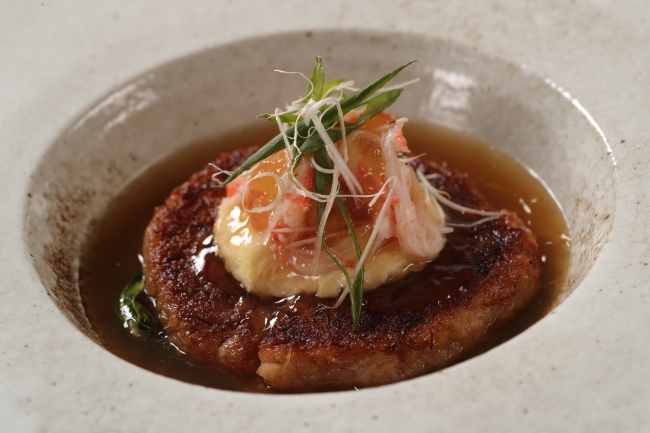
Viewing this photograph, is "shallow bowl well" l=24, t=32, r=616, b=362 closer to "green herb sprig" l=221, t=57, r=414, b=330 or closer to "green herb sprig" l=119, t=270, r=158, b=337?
"green herb sprig" l=119, t=270, r=158, b=337

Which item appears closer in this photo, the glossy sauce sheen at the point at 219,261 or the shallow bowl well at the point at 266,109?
the glossy sauce sheen at the point at 219,261

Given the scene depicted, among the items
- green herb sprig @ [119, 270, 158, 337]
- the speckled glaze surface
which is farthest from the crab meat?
the speckled glaze surface

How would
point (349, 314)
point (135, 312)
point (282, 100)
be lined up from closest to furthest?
1. point (349, 314)
2. point (135, 312)
3. point (282, 100)

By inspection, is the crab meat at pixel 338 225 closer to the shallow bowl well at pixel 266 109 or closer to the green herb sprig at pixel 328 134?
the green herb sprig at pixel 328 134

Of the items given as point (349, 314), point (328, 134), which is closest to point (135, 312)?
point (349, 314)

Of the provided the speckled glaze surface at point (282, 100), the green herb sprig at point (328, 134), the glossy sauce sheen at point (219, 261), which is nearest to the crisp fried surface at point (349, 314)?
the glossy sauce sheen at point (219, 261)

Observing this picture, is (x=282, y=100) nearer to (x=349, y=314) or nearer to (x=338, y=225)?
(x=338, y=225)

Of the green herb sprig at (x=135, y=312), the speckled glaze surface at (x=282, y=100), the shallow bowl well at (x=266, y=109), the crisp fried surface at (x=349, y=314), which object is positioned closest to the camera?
the speckled glaze surface at (x=282, y=100)

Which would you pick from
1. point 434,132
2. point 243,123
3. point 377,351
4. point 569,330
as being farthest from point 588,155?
point 243,123
